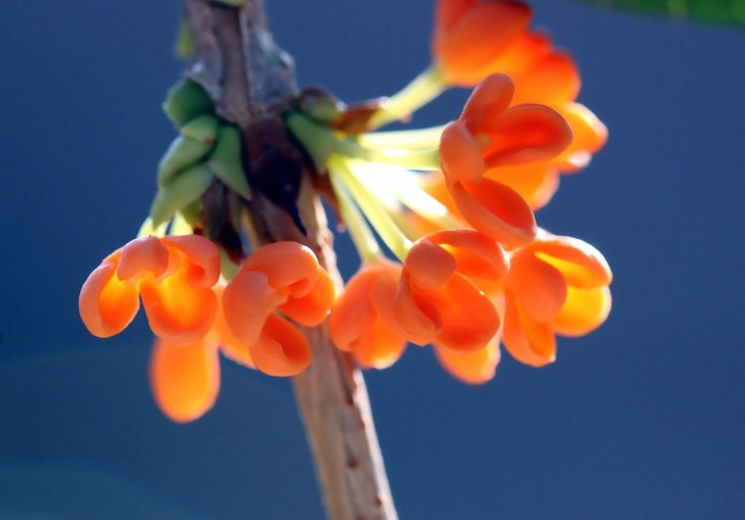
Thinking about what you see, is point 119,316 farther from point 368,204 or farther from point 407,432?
point 407,432

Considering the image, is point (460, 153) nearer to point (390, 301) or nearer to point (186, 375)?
point (390, 301)

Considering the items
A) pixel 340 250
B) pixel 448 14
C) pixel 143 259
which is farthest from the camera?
pixel 340 250

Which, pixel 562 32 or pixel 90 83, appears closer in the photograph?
pixel 90 83

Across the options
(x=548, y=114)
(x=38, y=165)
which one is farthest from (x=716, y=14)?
(x=38, y=165)

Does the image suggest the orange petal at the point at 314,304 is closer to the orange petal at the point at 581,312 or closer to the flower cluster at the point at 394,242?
the flower cluster at the point at 394,242

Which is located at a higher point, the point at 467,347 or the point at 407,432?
the point at 407,432

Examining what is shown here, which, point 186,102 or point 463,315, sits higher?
point 186,102

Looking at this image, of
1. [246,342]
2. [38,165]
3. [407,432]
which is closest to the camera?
[246,342]

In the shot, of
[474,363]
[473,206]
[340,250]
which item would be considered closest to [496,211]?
[473,206]

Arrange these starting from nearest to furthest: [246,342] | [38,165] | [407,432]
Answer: [246,342]
[38,165]
[407,432]
